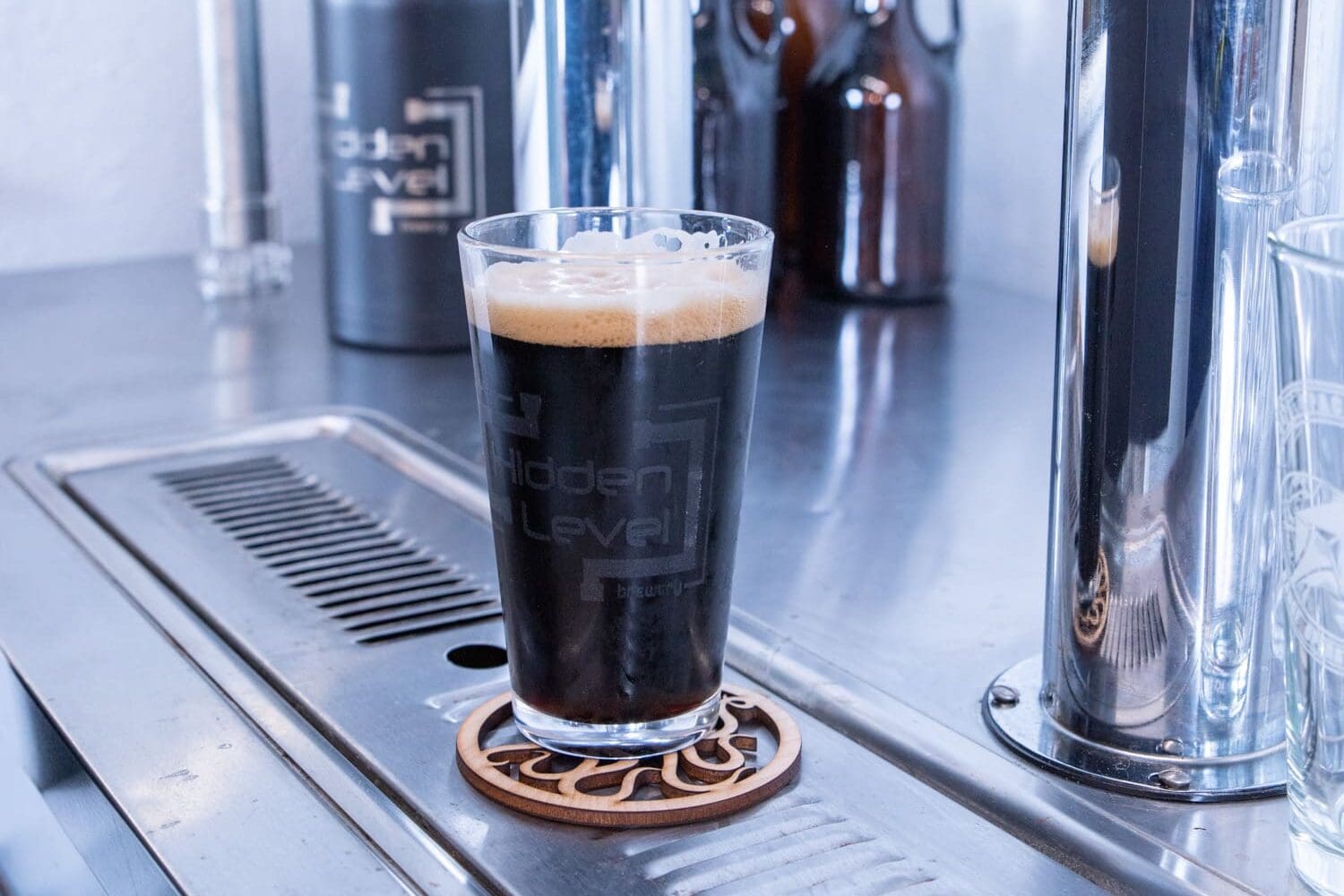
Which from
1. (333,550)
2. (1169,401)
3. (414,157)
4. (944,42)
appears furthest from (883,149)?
(1169,401)

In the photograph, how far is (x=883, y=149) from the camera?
1085 millimetres

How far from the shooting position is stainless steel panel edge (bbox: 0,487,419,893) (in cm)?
45

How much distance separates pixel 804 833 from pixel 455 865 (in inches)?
3.8

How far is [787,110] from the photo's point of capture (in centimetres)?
117

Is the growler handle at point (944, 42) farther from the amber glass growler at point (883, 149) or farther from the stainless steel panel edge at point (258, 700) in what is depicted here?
the stainless steel panel edge at point (258, 700)

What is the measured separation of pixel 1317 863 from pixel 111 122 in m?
1.14

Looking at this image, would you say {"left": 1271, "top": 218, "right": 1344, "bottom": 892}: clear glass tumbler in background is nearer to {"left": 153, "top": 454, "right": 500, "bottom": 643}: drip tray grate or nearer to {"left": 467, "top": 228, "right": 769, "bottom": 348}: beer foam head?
{"left": 467, "top": 228, "right": 769, "bottom": 348}: beer foam head

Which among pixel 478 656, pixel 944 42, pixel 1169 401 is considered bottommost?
pixel 478 656

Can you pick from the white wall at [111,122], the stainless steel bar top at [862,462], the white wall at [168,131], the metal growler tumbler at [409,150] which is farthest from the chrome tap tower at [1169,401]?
the white wall at [111,122]

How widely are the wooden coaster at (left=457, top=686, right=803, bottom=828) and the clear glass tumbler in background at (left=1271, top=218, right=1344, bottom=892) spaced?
0.15 meters

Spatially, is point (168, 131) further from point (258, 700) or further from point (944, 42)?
point (258, 700)

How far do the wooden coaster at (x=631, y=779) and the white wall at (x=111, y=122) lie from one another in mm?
914

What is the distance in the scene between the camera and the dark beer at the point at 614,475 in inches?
17.4

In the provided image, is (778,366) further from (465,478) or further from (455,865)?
(455,865)
